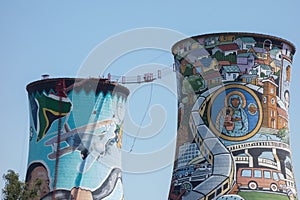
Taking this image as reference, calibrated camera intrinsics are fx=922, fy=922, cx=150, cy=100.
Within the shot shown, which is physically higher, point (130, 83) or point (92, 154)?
point (130, 83)

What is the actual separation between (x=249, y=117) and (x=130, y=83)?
673 cm

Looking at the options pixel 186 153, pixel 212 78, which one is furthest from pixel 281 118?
pixel 186 153

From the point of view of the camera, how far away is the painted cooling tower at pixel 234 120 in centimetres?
3231

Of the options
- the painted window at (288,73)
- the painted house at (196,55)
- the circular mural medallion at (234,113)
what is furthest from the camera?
the painted window at (288,73)

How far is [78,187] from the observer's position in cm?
3544

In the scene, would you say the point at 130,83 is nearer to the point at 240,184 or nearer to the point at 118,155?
the point at 118,155

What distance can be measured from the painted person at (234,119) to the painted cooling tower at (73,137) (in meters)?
5.64

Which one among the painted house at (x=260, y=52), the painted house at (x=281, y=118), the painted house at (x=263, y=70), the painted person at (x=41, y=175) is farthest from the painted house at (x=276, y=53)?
the painted person at (x=41, y=175)

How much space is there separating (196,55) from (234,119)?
274cm

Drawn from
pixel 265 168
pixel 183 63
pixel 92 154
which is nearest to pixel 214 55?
pixel 183 63

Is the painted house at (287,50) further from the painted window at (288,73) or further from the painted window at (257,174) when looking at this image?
the painted window at (257,174)

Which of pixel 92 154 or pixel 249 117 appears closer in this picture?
pixel 249 117

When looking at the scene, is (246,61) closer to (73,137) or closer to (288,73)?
(288,73)

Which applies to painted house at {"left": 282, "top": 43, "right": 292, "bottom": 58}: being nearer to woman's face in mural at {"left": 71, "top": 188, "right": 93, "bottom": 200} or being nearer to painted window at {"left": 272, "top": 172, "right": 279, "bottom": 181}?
painted window at {"left": 272, "top": 172, "right": 279, "bottom": 181}
